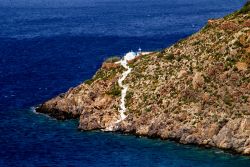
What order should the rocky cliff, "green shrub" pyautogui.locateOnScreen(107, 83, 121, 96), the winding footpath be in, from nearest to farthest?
1. the rocky cliff
2. the winding footpath
3. "green shrub" pyautogui.locateOnScreen(107, 83, 121, 96)

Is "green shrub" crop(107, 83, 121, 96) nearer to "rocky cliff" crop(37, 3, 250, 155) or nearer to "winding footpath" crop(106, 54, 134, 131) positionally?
"rocky cliff" crop(37, 3, 250, 155)

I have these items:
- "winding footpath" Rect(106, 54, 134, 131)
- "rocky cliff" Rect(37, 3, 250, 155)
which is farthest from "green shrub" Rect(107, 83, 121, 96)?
"winding footpath" Rect(106, 54, 134, 131)

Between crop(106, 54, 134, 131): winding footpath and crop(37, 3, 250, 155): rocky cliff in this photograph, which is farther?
crop(106, 54, 134, 131): winding footpath

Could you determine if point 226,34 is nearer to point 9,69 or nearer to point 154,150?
point 154,150

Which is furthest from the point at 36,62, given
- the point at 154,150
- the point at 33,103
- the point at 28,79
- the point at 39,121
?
the point at 154,150

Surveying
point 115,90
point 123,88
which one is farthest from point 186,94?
point 115,90

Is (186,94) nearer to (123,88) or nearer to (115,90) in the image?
(123,88)

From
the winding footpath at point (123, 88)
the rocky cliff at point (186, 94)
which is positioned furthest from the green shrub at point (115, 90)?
the winding footpath at point (123, 88)

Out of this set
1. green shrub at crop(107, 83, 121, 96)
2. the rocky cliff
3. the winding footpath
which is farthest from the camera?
green shrub at crop(107, 83, 121, 96)
